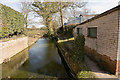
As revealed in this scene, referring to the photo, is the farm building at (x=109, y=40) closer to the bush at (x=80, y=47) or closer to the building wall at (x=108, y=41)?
the building wall at (x=108, y=41)

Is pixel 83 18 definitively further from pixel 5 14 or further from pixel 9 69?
pixel 9 69

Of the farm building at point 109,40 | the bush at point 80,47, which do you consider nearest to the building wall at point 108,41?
the farm building at point 109,40

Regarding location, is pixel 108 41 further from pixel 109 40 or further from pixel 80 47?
pixel 80 47

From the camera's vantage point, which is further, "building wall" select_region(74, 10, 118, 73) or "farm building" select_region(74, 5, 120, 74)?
"building wall" select_region(74, 10, 118, 73)

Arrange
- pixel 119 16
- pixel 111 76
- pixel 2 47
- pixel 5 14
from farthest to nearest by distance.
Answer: pixel 5 14, pixel 2 47, pixel 111 76, pixel 119 16

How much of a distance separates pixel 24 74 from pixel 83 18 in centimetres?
1285

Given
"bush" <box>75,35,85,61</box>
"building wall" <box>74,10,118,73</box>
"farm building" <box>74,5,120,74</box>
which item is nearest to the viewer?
"farm building" <box>74,5,120,74</box>

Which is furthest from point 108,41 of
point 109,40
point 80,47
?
point 80,47

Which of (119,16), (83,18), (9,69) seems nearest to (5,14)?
(9,69)

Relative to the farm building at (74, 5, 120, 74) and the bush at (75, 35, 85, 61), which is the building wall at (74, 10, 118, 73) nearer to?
the farm building at (74, 5, 120, 74)

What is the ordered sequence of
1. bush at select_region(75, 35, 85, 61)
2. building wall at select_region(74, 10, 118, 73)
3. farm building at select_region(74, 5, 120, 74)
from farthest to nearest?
bush at select_region(75, 35, 85, 61), building wall at select_region(74, 10, 118, 73), farm building at select_region(74, 5, 120, 74)

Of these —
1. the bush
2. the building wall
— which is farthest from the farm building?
the bush

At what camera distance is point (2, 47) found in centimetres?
703

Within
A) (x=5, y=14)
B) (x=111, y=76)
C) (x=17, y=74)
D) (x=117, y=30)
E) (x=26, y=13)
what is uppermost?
(x=26, y=13)
